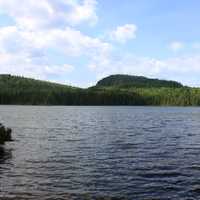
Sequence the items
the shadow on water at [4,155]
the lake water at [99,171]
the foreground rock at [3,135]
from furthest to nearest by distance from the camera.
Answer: the foreground rock at [3,135], the shadow on water at [4,155], the lake water at [99,171]

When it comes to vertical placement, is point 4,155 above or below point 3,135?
Result: below

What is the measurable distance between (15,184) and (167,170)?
13480 millimetres

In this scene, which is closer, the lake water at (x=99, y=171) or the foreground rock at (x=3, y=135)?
the lake water at (x=99, y=171)

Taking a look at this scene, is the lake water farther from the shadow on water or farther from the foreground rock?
the foreground rock

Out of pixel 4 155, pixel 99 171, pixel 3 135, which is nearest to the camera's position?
pixel 99 171

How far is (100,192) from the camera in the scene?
27297 mm

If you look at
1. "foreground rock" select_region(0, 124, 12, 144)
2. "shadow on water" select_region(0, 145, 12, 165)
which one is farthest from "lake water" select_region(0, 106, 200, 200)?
"foreground rock" select_region(0, 124, 12, 144)

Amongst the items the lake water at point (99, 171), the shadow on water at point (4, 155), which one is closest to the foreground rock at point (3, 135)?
the lake water at point (99, 171)

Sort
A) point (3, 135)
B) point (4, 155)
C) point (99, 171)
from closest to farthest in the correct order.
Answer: point (99, 171) → point (4, 155) → point (3, 135)

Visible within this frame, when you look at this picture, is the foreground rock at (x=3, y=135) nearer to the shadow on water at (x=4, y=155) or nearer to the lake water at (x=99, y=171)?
the lake water at (x=99, y=171)

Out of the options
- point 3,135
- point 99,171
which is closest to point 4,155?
point 3,135

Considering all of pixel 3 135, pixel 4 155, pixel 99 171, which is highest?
pixel 3 135

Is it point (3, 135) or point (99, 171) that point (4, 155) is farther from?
point (99, 171)

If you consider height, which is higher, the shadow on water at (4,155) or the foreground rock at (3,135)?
the foreground rock at (3,135)
